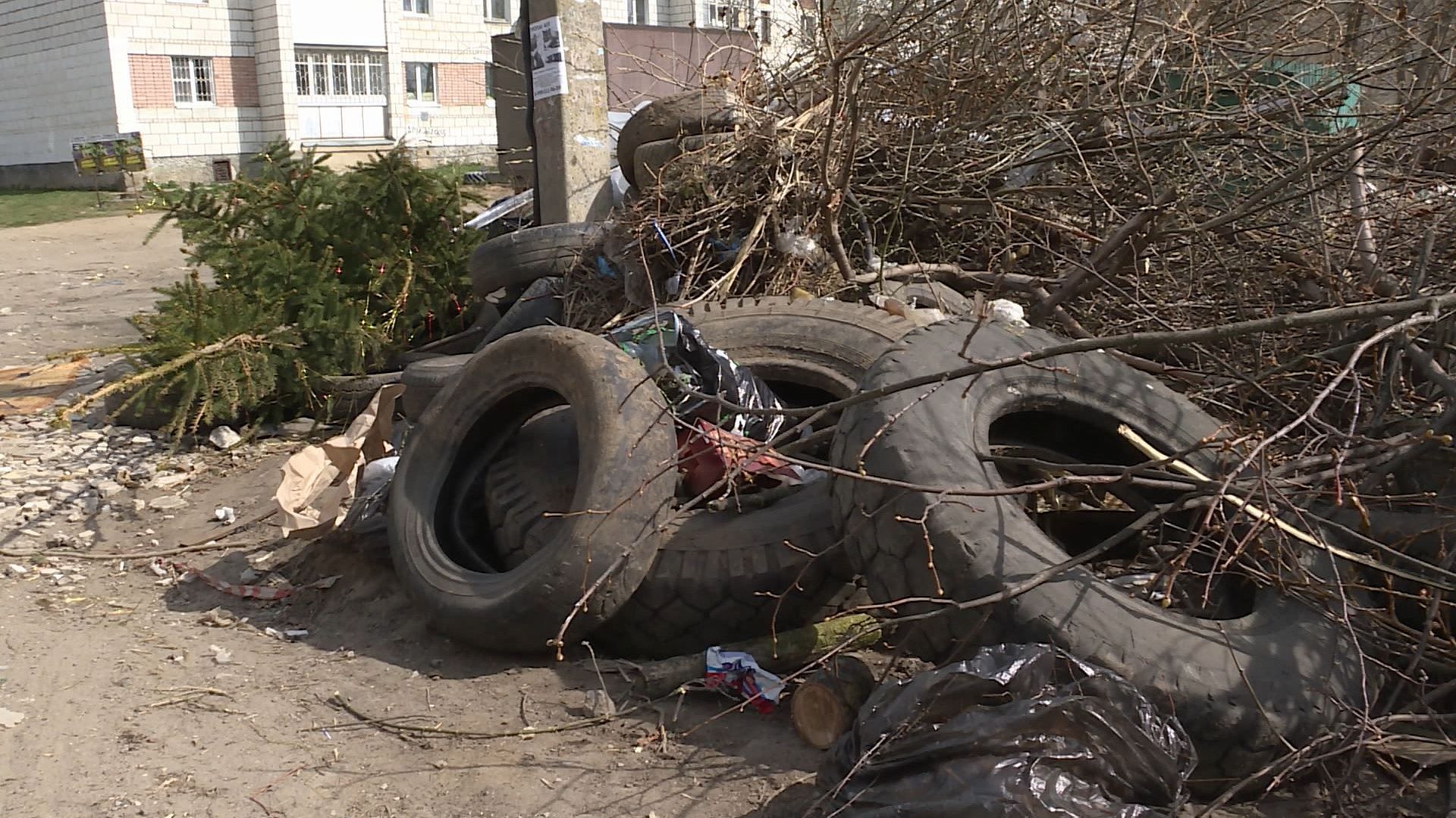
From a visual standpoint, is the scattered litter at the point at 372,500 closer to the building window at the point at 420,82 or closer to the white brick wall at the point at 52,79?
the white brick wall at the point at 52,79

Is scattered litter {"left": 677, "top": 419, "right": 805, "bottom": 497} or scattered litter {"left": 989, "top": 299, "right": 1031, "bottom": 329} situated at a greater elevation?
scattered litter {"left": 989, "top": 299, "right": 1031, "bottom": 329}

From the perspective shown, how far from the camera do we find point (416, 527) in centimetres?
381

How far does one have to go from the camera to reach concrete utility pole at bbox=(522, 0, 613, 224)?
6598mm

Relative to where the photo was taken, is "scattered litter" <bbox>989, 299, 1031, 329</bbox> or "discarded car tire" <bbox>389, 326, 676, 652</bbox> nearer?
"discarded car tire" <bbox>389, 326, 676, 652</bbox>

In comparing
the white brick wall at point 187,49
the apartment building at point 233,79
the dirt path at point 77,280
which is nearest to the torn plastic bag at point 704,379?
the dirt path at point 77,280

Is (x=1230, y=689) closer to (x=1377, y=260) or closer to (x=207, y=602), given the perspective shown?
(x=1377, y=260)

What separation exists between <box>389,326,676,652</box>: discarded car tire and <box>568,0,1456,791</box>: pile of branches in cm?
128

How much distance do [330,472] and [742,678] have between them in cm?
239

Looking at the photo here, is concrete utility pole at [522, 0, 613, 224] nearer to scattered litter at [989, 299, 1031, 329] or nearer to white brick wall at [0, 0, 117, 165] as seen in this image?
scattered litter at [989, 299, 1031, 329]

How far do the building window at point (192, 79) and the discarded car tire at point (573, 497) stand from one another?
21.3 meters

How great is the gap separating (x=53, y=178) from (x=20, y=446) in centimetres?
1979

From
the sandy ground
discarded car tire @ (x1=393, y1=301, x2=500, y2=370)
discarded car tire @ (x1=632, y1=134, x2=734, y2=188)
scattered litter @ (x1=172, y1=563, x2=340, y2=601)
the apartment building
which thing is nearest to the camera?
the sandy ground

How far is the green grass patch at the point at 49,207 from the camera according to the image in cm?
1675

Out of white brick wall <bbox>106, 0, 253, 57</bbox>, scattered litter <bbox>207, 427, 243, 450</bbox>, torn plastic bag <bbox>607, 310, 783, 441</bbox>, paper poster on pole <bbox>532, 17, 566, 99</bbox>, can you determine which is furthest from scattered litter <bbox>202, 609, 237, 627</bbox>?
white brick wall <bbox>106, 0, 253, 57</bbox>
